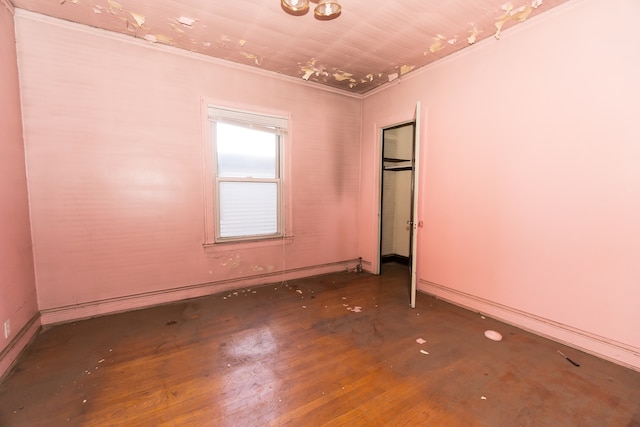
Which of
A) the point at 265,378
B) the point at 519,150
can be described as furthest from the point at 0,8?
the point at 519,150

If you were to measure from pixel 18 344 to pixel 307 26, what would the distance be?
145 inches

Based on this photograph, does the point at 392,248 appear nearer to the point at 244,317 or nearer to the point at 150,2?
the point at 244,317

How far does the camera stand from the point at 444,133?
337 centimetres

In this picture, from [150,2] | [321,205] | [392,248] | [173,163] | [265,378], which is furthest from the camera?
[392,248]

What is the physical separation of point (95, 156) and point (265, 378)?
269 centimetres

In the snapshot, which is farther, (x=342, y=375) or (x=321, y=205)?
(x=321, y=205)

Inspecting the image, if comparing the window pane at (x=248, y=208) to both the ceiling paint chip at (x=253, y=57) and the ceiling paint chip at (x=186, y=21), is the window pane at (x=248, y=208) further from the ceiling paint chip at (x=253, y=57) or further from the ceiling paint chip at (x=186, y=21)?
the ceiling paint chip at (x=186, y=21)

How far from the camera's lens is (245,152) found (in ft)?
12.0

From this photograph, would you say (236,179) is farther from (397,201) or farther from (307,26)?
(397,201)

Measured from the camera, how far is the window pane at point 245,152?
3514mm

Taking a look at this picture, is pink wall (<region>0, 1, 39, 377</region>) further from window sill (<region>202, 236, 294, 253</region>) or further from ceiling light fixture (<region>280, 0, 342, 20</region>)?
ceiling light fixture (<region>280, 0, 342, 20</region>)

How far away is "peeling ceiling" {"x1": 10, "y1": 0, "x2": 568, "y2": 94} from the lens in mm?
2387

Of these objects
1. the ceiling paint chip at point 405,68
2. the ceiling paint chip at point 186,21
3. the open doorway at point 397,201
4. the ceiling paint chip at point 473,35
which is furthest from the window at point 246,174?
the ceiling paint chip at point 473,35

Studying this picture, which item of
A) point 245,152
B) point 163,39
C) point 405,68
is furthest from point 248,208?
point 405,68
